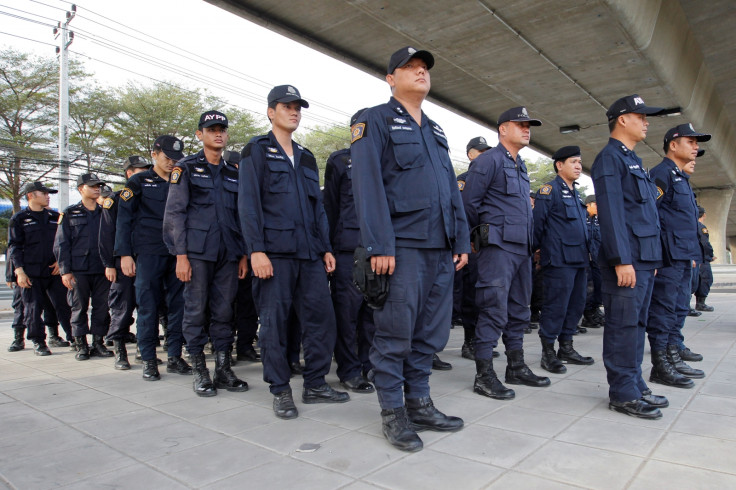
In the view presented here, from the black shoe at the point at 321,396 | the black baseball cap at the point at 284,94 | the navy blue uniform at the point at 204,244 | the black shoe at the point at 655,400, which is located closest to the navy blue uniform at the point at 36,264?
the navy blue uniform at the point at 204,244

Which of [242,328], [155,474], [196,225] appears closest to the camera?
[155,474]

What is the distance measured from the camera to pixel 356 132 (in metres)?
2.83

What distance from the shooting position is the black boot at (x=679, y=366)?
4020mm

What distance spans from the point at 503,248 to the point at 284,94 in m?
1.93

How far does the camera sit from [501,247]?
12.1 feet

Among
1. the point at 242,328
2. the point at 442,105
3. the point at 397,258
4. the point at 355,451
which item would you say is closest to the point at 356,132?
the point at 397,258

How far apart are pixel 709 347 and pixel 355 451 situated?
4.62 meters

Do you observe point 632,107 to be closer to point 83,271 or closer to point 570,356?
point 570,356

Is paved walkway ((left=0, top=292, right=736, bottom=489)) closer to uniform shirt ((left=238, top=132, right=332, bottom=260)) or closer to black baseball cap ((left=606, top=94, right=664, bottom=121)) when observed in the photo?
uniform shirt ((left=238, top=132, right=332, bottom=260))

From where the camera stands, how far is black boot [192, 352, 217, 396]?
144 inches

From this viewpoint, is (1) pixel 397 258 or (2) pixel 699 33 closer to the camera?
(1) pixel 397 258

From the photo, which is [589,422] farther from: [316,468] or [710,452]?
[316,468]

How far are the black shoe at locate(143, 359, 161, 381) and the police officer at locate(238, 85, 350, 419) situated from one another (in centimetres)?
156

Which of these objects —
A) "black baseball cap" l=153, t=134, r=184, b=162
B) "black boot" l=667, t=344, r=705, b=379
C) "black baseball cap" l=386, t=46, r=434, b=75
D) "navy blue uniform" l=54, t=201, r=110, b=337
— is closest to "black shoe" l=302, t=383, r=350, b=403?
"black baseball cap" l=386, t=46, r=434, b=75
